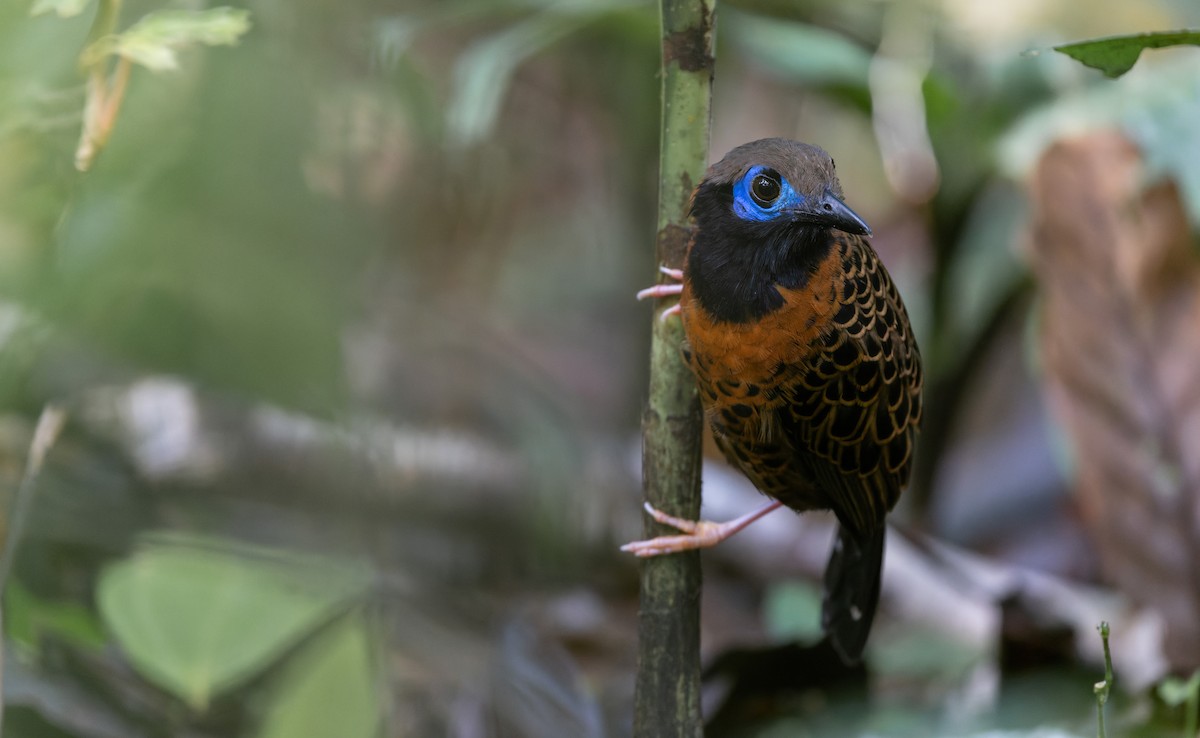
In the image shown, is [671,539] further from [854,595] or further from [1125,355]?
[1125,355]

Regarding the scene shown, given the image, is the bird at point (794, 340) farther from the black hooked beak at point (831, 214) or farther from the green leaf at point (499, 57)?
the green leaf at point (499, 57)

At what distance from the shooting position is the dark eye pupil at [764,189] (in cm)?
188

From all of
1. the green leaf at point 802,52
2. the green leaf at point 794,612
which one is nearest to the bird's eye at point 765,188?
the green leaf at point 794,612

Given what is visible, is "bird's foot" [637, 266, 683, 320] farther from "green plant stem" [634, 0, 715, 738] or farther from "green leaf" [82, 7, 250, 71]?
"green leaf" [82, 7, 250, 71]

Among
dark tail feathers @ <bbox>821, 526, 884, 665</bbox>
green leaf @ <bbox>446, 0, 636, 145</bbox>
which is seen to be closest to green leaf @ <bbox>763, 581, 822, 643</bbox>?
dark tail feathers @ <bbox>821, 526, 884, 665</bbox>

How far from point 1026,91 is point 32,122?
344 cm

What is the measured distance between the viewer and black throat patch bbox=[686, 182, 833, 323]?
1.91 metres

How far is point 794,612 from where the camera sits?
11.0 feet

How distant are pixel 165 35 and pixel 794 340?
114cm

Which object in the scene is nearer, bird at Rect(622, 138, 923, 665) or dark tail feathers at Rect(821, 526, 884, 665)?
bird at Rect(622, 138, 923, 665)

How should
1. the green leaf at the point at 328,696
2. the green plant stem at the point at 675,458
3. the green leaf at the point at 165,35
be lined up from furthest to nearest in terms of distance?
the green leaf at the point at 328,696 < the green plant stem at the point at 675,458 < the green leaf at the point at 165,35

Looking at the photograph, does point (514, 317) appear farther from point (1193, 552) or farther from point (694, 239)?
point (694, 239)

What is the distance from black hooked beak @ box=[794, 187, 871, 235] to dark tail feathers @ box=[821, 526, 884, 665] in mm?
859

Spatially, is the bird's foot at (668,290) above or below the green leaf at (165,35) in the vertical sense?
below
